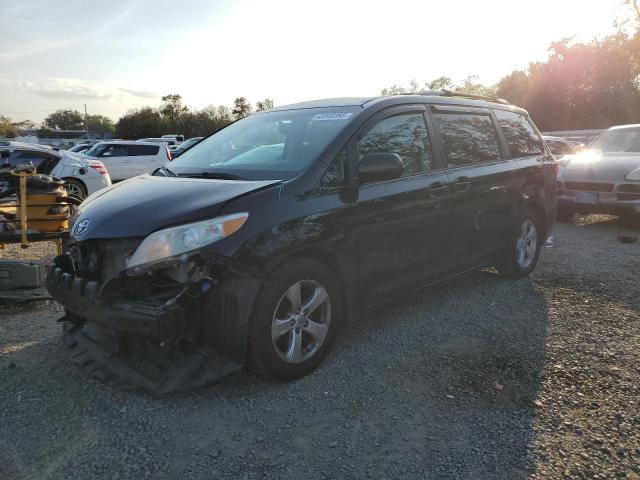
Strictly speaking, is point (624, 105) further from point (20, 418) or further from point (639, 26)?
point (20, 418)

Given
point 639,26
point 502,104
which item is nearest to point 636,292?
point 502,104

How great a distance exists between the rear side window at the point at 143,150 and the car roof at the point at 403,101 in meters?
15.0

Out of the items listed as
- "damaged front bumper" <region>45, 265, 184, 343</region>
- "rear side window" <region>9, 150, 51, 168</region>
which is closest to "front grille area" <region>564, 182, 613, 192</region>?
"damaged front bumper" <region>45, 265, 184, 343</region>

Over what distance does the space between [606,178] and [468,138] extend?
4.98 m

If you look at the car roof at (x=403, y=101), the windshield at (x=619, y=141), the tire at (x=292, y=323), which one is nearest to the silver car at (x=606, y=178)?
the windshield at (x=619, y=141)

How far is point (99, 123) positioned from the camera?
4978 inches

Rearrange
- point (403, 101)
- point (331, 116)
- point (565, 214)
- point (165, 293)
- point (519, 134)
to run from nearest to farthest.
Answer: point (165, 293), point (331, 116), point (403, 101), point (519, 134), point (565, 214)

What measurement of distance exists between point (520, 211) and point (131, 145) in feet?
51.8

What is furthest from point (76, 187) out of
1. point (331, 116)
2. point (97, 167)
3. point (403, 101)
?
point (403, 101)

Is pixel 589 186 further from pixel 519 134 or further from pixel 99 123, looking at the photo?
pixel 99 123

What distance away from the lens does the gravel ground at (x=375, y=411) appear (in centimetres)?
249

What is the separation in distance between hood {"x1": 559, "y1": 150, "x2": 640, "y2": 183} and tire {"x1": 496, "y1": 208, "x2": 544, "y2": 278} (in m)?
3.57

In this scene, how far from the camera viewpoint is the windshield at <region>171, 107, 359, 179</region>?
350cm

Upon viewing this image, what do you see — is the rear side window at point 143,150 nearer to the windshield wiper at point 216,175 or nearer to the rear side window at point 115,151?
the rear side window at point 115,151
